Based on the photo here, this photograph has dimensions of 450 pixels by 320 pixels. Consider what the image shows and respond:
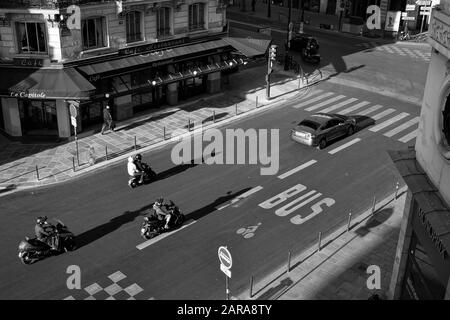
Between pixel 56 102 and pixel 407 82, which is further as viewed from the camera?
pixel 407 82

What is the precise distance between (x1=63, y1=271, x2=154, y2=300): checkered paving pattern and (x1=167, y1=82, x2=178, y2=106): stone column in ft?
66.7

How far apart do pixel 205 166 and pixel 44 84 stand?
10.7m

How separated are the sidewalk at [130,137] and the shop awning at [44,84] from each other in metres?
3.44

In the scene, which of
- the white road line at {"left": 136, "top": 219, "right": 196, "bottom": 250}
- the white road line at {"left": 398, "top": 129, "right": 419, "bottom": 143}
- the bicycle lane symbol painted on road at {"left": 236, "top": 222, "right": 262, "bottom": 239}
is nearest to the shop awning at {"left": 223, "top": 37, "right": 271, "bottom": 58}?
the white road line at {"left": 398, "top": 129, "right": 419, "bottom": 143}

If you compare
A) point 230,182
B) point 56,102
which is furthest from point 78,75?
point 230,182

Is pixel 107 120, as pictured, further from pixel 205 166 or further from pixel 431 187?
pixel 431 187

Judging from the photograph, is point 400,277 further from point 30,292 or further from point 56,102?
point 56,102

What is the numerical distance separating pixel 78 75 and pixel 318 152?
15433 mm

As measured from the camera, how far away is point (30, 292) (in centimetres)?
2058

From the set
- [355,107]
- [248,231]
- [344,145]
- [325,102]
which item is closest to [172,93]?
[325,102]

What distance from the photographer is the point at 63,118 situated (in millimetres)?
33562

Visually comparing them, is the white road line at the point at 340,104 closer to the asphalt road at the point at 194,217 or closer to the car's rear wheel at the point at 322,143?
the asphalt road at the point at 194,217

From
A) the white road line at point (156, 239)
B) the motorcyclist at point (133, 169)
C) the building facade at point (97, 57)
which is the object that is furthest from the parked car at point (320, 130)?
the white road line at point (156, 239)
